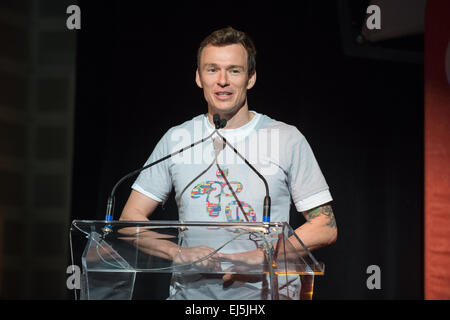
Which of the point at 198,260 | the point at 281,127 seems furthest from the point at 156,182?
the point at 198,260

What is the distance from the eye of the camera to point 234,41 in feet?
7.83

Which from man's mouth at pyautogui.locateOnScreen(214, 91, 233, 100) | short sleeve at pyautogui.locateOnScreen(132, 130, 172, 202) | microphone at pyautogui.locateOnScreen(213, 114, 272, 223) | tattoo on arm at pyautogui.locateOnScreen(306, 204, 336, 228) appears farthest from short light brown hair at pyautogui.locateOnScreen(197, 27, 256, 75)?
tattoo on arm at pyautogui.locateOnScreen(306, 204, 336, 228)

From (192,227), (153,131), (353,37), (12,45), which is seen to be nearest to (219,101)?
(153,131)

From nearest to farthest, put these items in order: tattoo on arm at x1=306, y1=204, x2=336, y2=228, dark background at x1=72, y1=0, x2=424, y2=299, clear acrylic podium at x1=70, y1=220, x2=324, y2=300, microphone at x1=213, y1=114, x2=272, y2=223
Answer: clear acrylic podium at x1=70, y1=220, x2=324, y2=300, microphone at x1=213, y1=114, x2=272, y2=223, tattoo on arm at x1=306, y1=204, x2=336, y2=228, dark background at x1=72, y1=0, x2=424, y2=299

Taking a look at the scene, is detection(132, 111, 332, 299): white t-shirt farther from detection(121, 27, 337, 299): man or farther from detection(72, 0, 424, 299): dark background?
detection(72, 0, 424, 299): dark background

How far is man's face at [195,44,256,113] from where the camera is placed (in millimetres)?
2324

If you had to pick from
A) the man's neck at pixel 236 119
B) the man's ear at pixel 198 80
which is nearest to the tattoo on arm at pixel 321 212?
the man's neck at pixel 236 119

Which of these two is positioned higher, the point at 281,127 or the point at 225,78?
the point at 225,78

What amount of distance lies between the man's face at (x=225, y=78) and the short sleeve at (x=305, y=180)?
12.5 inches

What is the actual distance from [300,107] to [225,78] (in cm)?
39

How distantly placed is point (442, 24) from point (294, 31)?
0.64m

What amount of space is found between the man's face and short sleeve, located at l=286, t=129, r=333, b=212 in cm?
32

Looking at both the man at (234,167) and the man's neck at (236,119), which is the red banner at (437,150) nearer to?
the man at (234,167)

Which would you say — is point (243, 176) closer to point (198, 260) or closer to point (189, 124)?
point (189, 124)
